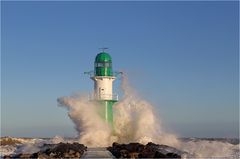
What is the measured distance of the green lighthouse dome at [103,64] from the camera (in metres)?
27.3

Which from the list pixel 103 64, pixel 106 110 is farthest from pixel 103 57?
pixel 106 110

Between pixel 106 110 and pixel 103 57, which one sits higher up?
pixel 103 57

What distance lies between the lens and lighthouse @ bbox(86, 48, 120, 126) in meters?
26.8

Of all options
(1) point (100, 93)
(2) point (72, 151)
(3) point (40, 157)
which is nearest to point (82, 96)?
(1) point (100, 93)

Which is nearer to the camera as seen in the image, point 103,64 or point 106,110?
point 106,110

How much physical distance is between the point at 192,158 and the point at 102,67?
34.7 ft

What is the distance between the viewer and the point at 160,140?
28.0 meters

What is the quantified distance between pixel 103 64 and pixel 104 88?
4.94ft

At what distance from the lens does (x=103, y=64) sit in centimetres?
2755

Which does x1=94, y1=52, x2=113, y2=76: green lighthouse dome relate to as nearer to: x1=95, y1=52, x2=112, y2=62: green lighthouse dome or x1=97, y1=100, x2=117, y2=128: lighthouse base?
x1=95, y1=52, x2=112, y2=62: green lighthouse dome

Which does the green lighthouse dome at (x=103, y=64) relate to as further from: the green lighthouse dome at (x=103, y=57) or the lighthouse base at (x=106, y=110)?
the lighthouse base at (x=106, y=110)

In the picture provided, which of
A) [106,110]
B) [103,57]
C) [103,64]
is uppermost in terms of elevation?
[103,57]

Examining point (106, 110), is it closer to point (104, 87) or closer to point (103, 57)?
point (104, 87)

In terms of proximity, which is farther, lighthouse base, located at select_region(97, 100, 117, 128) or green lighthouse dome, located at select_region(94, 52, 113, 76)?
green lighthouse dome, located at select_region(94, 52, 113, 76)
